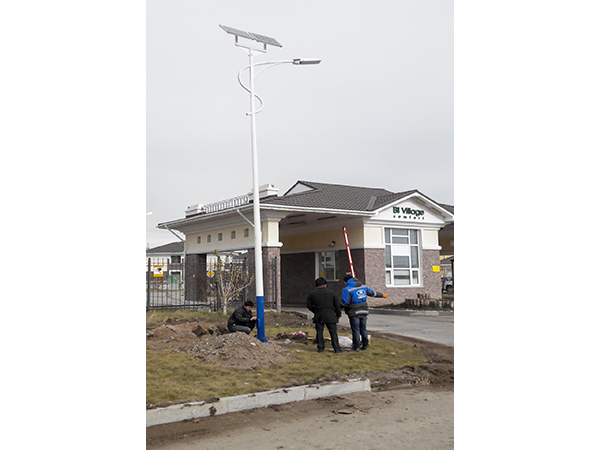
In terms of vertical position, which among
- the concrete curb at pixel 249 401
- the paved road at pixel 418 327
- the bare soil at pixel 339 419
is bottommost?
the paved road at pixel 418 327

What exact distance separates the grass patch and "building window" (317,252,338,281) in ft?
38.9

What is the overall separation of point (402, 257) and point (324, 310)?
1412 cm

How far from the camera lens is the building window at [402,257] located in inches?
917

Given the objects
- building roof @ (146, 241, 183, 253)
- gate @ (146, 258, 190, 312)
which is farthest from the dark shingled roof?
building roof @ (146, 241, 183, 253)

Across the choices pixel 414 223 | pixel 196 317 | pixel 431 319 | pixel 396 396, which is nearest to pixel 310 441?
pixel 396 396

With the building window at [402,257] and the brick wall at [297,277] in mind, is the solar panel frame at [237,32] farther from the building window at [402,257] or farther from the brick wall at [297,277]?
the brick wall at [297,277]

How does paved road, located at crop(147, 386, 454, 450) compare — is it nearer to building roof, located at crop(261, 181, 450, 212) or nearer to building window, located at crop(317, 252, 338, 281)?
building roof, located at crop(261, 181, 450, 212)

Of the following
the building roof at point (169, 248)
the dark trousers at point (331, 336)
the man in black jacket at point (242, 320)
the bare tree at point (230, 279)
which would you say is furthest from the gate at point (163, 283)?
the building roof at point (169, 248)

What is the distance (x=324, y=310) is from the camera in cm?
1029

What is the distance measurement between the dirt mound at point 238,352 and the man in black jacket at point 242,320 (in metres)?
1.36

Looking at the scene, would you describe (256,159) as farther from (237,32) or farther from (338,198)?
(338,198)
